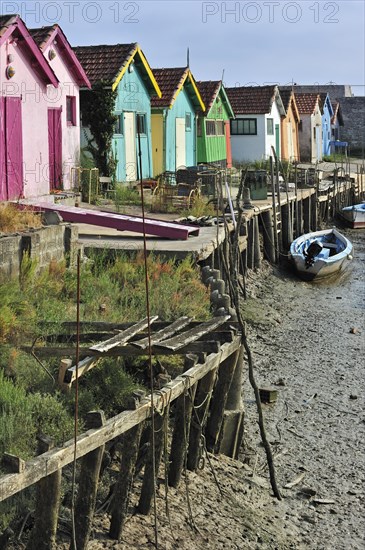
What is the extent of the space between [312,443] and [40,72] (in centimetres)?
1157

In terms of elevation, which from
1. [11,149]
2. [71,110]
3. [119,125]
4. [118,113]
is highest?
[118,113]

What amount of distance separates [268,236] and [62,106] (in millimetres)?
6622

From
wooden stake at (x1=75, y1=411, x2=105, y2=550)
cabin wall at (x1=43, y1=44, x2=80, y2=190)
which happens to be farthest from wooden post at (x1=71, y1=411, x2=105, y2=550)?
cabin wall at (x1=43, y1=44, x2=80, y2=190)

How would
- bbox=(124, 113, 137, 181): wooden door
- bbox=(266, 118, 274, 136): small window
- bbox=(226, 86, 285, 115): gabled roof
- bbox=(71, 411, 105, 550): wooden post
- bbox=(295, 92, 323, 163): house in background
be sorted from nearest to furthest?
bbox=(71, 411, 105, 550): wooden post < bbox=(124, 113, 137, 181): wooden door < bbox=(226, 86, 285, 115): gabled roof < bbox=(266, 118, 274, 136): small window < bbox=(295, 92, 323, 163): house in background

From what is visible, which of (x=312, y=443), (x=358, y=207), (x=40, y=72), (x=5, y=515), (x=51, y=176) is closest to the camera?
(x=5, y=515)

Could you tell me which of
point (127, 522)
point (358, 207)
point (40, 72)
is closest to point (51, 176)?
point (40, 72)

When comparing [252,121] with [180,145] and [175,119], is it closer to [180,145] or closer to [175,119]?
[180,145]

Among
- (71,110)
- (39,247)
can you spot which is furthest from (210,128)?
(39,247)

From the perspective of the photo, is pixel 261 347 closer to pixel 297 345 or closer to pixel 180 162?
pixel 297 345

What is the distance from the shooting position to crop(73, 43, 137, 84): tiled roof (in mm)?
25328

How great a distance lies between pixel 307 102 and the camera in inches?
2062

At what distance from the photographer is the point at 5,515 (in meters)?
6.56

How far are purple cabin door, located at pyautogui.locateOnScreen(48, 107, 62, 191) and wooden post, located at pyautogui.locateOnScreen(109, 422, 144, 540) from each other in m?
15.1

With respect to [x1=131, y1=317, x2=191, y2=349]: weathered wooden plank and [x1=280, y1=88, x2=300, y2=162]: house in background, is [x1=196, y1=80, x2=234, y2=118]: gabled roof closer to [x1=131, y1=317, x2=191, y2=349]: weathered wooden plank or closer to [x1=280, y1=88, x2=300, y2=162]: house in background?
[x1=280, y1=88, x2=300, y2=162]: house in background
